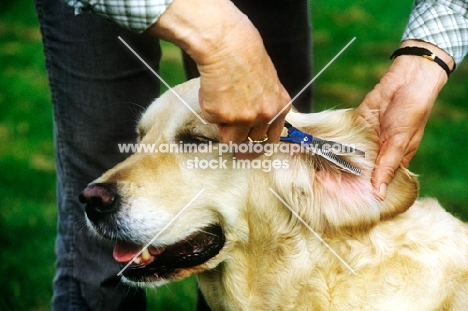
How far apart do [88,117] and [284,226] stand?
35.1 inches

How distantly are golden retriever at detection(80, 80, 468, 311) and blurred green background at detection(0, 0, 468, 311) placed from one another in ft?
3.25

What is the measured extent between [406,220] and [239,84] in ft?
3.03

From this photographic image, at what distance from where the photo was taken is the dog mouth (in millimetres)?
2574

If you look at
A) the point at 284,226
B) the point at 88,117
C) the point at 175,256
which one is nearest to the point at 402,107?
the point at 284,226

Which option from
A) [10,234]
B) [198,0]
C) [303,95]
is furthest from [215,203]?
[10,234]

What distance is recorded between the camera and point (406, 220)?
8.29ft

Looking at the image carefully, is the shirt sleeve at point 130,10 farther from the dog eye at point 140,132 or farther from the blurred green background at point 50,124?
the blurred green background at point 50,124

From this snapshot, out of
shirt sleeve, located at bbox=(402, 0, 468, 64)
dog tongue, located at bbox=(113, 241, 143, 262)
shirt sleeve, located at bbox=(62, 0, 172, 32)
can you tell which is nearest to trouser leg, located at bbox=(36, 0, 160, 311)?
dog tongue, located at bbox=(113, 241, 143, 262)

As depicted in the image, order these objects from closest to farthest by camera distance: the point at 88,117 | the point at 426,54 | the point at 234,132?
the point at 234,132
the point at 426,54
the point at 88,117

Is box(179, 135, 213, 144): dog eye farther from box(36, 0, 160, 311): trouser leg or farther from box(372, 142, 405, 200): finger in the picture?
box(372, 142, 405, 200): finger

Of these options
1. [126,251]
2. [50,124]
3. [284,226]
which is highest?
[284,226]

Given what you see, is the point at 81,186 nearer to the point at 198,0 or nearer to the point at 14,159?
the point at 198,0

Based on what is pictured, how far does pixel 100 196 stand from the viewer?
2.49 m

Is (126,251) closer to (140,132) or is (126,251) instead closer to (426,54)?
(140,132)
